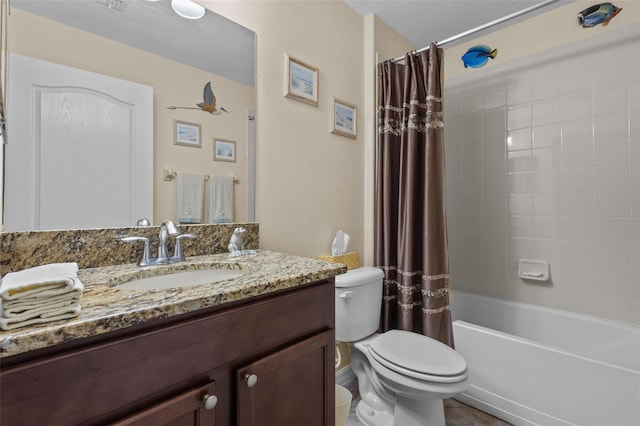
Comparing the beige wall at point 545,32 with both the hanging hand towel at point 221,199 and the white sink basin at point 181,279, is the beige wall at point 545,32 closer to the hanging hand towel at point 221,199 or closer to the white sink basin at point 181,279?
the hanging hand towel at point 221,199

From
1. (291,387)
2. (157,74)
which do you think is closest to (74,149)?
(157,74)

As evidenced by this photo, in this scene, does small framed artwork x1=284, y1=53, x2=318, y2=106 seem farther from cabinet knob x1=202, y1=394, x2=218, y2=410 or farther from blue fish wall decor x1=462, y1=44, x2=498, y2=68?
cabinet knob x1=202, y1=394, x2=218, y2=410

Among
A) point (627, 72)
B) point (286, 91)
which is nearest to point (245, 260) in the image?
point (286, 91)

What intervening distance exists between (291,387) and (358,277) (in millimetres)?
Answer: 808

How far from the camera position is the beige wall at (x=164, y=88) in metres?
0.92

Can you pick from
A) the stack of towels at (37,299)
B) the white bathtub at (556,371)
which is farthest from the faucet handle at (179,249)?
the white bathtub at (556,371)

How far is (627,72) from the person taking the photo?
185 centimetres

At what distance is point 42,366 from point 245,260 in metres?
0.68

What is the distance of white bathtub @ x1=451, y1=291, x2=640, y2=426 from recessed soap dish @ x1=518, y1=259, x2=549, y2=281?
0.22 meters

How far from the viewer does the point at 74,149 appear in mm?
966

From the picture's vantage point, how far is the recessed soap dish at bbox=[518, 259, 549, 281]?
2119mm

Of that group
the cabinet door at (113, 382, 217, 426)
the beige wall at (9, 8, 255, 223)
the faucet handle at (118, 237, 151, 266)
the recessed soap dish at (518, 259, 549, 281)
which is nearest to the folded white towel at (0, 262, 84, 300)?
the cabinet door at (113, 382, 217, 426)

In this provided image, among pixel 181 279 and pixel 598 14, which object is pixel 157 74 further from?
pixel 598 14

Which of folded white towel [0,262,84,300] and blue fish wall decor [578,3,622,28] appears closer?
folded white towel [0,262,84,300]
